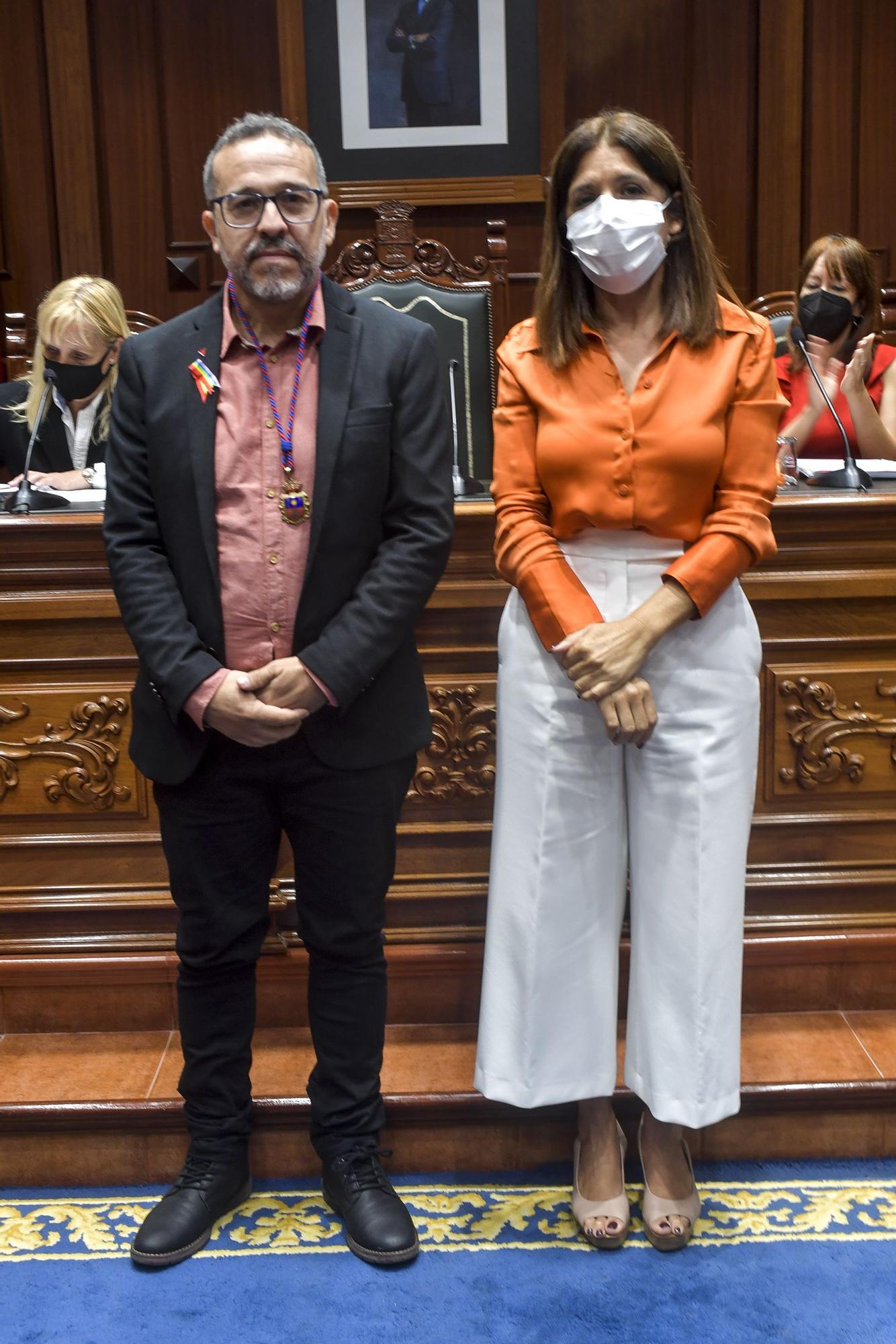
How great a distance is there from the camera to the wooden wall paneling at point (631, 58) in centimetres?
441

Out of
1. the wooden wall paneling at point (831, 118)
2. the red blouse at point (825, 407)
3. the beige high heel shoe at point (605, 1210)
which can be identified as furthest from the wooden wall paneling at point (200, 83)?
the beige high heel shoe at point (605, 1210)

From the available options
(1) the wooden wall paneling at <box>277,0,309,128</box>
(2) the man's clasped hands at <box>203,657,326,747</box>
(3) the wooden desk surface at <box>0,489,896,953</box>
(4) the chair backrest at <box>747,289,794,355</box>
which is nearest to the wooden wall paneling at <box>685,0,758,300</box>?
(4) the chair backrest at <box>747,289,794,355</box>

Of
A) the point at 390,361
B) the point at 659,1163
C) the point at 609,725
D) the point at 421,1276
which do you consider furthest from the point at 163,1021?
the point at 390,361

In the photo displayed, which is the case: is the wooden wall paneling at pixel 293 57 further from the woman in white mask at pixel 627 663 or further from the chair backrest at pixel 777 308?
the woman in white mask at pixel 627 663

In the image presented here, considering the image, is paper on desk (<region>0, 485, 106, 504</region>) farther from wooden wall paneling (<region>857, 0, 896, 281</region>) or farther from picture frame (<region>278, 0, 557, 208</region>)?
wooden wall paneling (<region>857, 0, 896, 281</region>)

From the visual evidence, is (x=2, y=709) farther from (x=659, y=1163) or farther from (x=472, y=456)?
(x=472, y=456)

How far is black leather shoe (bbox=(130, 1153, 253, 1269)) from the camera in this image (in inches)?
70.6

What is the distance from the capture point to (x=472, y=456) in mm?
3523

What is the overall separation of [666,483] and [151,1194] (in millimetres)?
1288

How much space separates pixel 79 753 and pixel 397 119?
293cm

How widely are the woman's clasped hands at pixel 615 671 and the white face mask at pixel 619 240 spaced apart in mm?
425

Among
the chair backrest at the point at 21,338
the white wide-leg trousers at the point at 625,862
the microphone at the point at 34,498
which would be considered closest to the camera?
the white wide-leg trousers at the point at 625,862

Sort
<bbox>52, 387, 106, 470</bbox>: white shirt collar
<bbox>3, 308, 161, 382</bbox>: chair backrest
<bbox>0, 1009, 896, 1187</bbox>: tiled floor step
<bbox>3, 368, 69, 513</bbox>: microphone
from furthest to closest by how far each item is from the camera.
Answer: <bbox>3, 308, 161, 382</bbox>: chair backrest
<bbox>52, 387, 106, 470</bbox>: white shirt collar
<bbox>3, 368, 69, 513</bbox>: microphone
<bbox>0, 1009, 896, 1187</bbox>: tiled floor step

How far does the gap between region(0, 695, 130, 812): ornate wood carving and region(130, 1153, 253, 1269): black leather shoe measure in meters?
0.63
